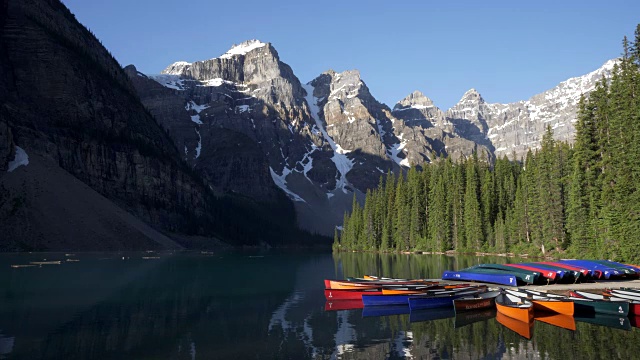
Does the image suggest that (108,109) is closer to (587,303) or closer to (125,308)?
(125,308)

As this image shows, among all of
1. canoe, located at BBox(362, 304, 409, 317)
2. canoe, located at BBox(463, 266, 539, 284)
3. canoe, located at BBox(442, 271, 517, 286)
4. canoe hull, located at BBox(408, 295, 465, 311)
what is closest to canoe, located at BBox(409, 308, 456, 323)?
canoe hull, located at BBox(408, 295, 465, 311)

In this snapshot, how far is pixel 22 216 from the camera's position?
371 ft

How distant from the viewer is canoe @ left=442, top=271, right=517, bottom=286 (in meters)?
41.1

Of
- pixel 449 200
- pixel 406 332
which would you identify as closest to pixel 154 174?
pixel 449 200

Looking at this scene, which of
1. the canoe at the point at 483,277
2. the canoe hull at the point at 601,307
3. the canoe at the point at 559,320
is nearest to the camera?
the canoe at the point at 559,320

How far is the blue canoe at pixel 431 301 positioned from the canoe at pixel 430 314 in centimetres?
29

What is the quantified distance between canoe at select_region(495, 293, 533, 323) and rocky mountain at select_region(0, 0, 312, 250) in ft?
349

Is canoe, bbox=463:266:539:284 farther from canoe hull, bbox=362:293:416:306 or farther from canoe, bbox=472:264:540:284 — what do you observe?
canoe hull, bbox=362:293:416:306

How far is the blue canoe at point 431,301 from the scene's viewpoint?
34688 millimetres

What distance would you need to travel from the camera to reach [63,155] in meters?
159

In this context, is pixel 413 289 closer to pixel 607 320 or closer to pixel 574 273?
pixel 607 320

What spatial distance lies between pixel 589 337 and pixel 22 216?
384 feet

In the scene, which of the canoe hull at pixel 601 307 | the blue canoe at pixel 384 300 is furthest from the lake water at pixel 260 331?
the blue canoe at pixel 384 300

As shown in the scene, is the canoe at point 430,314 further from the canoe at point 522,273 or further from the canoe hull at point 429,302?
the canoe at point 522,273
